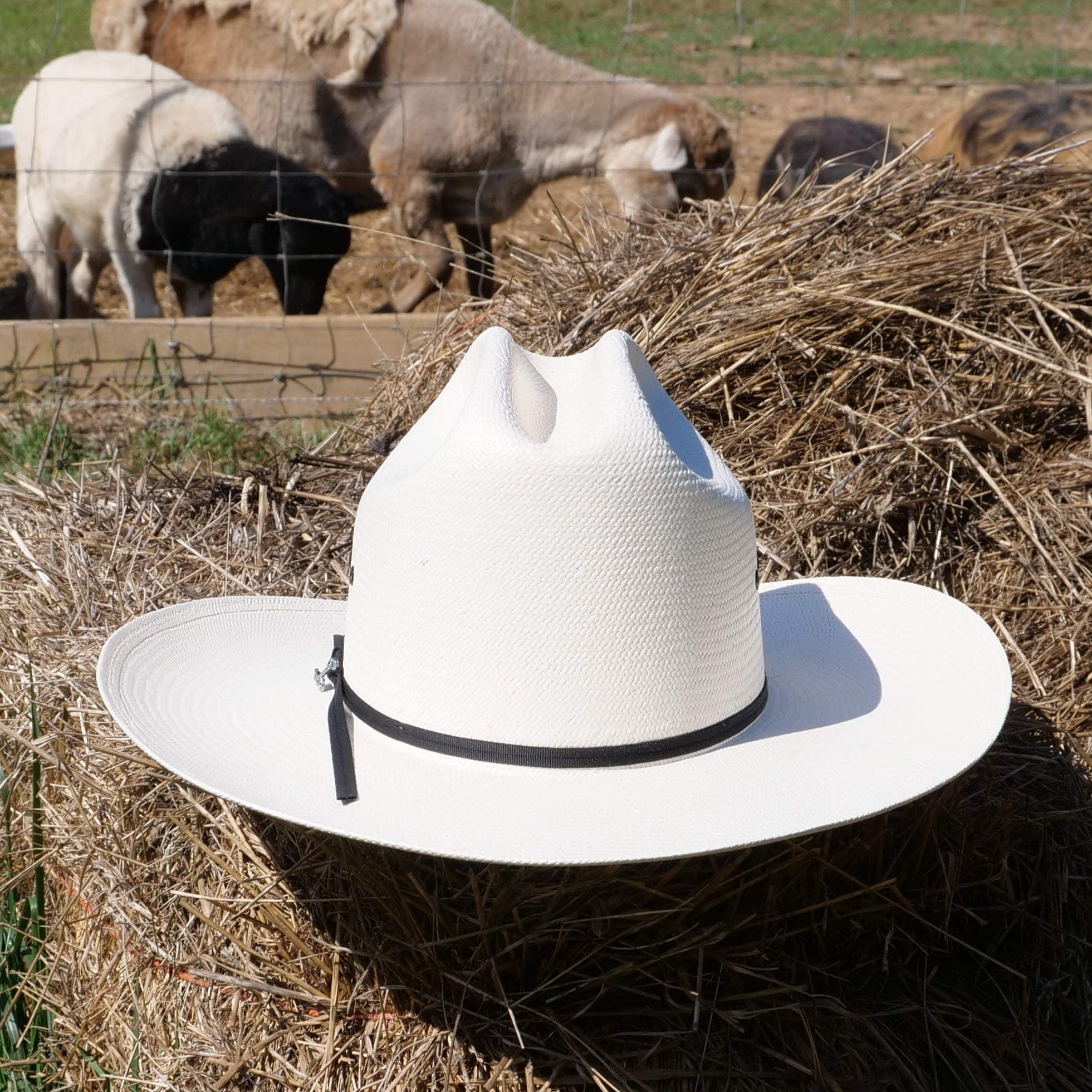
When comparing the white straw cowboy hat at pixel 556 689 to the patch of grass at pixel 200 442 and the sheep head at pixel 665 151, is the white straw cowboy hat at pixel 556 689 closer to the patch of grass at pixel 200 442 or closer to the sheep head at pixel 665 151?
the patch of grass at pixel 200 442

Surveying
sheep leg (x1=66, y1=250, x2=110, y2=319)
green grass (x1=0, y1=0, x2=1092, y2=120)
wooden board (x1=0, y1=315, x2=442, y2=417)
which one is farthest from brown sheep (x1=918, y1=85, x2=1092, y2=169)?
green grass (x1=0, y1=0, x2=1092, y2=120)

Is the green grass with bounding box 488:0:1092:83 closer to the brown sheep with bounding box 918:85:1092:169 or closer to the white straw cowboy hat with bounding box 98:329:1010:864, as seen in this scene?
the brown sheep with bounding box 918:85:1092:169

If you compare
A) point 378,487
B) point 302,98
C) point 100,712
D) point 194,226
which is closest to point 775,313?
point 378,487

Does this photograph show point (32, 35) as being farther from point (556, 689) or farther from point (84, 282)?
point (556, 689)

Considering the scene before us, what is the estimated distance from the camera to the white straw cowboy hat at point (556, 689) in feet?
4.63

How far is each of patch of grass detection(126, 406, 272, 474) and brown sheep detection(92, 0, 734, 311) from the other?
118 inches

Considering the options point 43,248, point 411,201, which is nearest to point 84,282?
point 43,248

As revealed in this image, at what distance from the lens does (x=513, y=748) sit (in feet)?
4.81

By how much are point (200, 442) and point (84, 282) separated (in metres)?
Answer: 3.18

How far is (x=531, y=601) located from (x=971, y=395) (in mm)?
1451

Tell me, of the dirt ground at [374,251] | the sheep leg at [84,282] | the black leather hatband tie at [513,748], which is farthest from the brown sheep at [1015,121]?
the black leather hatband tie at [513,748]

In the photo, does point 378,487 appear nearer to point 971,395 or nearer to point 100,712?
point 100,712

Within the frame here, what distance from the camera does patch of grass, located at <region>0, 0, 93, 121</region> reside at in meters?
12.5

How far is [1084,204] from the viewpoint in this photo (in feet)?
9.32
